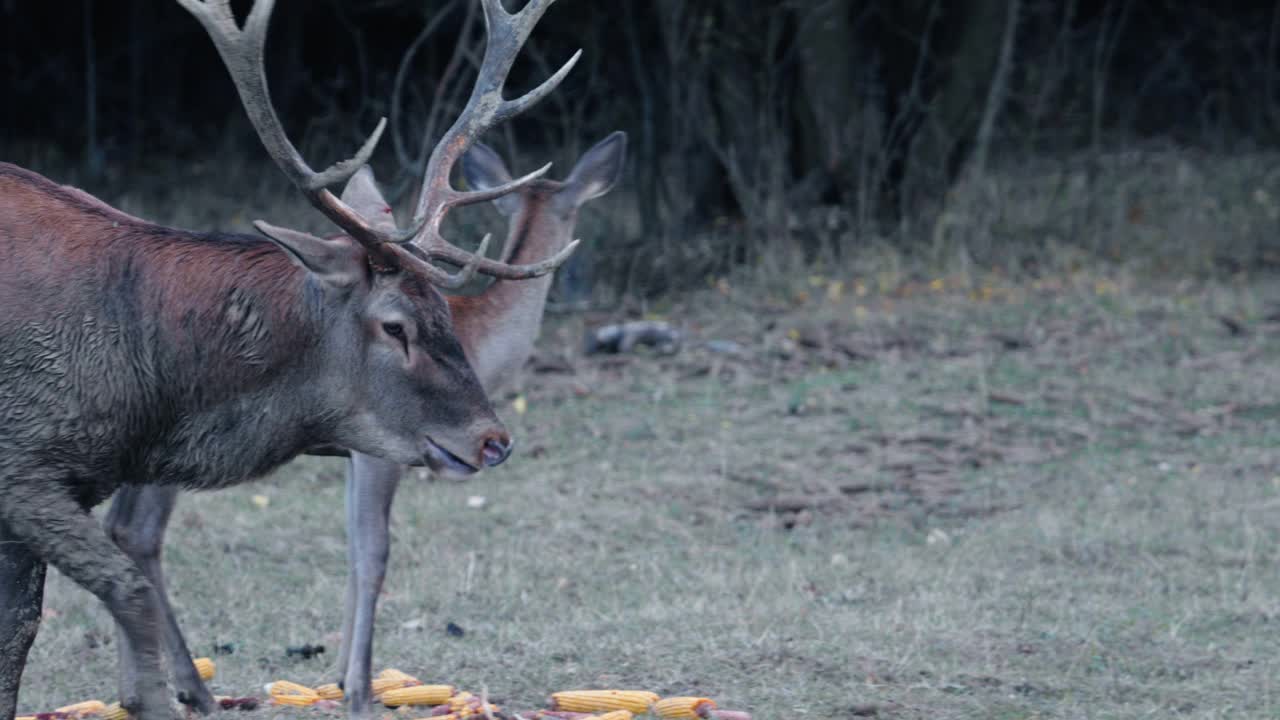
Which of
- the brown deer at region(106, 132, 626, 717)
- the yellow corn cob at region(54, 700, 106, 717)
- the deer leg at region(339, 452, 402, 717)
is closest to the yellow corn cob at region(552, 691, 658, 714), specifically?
the brown deer at region(106, 132, 626, 717)

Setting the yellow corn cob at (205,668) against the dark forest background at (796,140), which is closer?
the yellow corn cob at (205,668)

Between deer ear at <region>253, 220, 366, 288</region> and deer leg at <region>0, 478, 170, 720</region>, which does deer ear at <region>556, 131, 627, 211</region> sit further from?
deer leg at <region>0, 478, 170, 720</region>

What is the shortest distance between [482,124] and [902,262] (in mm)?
7756

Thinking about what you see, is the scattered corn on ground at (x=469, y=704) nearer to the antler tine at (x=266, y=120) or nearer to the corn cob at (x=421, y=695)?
the corn cob at (x=421, y=695)

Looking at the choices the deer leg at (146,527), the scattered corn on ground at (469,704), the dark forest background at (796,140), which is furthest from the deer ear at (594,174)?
the dark forest background at (796,140)

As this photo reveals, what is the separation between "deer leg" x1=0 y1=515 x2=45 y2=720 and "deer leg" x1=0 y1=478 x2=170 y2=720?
126 mm

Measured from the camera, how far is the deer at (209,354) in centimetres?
458

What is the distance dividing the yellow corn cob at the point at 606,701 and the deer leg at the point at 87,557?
4.34 feet

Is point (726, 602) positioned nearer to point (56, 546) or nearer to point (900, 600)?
point (900, 600)

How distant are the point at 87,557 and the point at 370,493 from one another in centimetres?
146

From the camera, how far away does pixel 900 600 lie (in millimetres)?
6891

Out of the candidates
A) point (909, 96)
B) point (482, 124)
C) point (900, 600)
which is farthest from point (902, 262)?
point (482, 124)

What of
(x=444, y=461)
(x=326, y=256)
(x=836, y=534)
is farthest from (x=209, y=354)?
(x=836, y=534)

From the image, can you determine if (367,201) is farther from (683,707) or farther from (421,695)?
(683,707)
